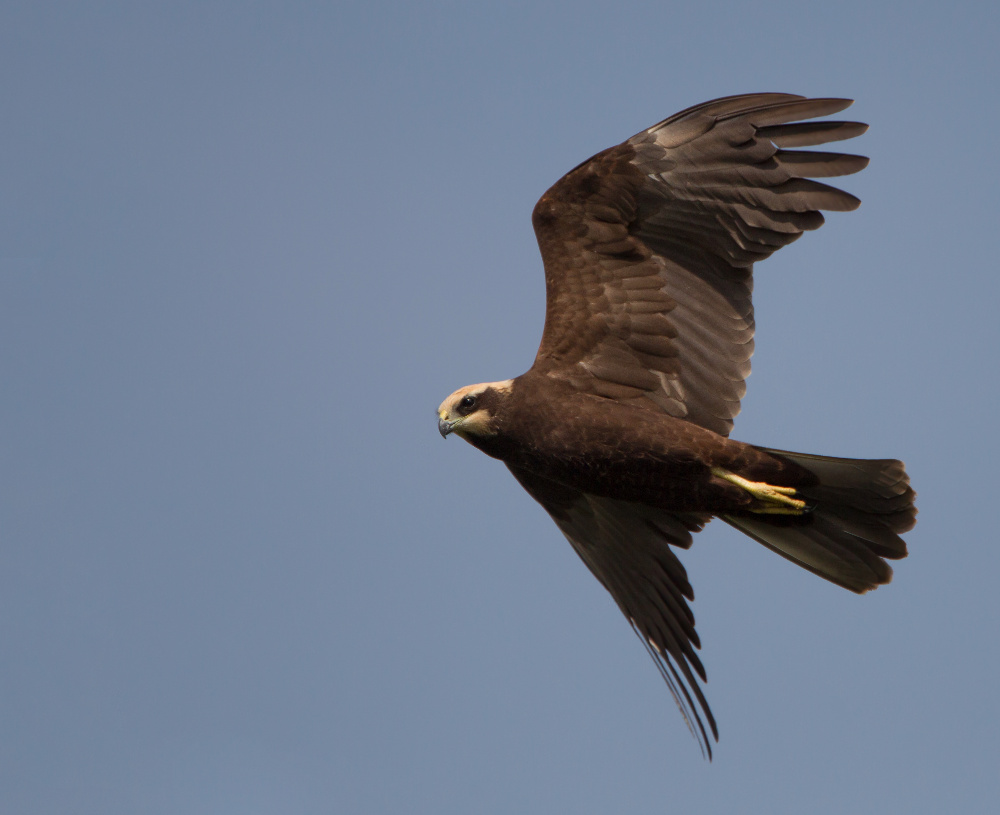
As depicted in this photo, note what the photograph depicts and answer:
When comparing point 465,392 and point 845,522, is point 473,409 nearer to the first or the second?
point 465,392

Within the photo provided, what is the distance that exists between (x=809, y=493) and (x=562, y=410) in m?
1.82

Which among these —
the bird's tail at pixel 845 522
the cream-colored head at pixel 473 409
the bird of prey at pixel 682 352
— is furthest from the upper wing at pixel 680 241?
the bird's tail at pixel 845 522

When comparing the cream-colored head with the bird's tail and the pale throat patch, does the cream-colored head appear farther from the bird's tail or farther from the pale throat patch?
the bird's tail

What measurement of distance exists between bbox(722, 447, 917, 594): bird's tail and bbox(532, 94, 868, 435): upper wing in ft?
2.44

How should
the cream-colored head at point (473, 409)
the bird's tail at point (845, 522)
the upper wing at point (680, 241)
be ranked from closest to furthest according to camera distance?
the upper wing at point (680, 241) < the bird's tail at point (845, 522) < the cream-colored head at point (473, 409)

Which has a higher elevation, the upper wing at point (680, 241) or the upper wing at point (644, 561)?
the upper wing at point (680, 241)

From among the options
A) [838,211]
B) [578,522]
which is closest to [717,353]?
[838,211]

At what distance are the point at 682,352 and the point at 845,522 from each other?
165cm

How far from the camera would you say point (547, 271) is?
8.61 metres

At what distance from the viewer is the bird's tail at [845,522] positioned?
27.3ft

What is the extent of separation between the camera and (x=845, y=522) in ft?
28.4

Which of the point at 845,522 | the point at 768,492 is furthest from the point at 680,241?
the point at 845,522

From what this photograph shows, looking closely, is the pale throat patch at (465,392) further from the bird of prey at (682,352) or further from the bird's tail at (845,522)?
the bird's tail at (845,522)

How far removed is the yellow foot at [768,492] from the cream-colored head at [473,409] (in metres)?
1.56
